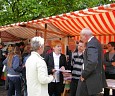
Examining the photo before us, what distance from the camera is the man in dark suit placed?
4648 mm

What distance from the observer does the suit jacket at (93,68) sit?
183 inches

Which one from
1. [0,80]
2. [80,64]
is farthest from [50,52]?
[0,80]

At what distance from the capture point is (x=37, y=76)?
434cm

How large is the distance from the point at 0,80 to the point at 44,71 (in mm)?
7606

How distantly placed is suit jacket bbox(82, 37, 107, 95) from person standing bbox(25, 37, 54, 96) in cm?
70

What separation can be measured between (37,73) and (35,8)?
37.3 ft

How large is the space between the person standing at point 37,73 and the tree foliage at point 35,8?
11.0 m

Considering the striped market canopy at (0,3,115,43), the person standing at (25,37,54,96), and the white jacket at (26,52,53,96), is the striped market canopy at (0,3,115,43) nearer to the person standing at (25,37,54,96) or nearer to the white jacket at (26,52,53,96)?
the person standing at (25,37,54,96)

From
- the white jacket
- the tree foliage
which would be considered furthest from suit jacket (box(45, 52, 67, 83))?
the tree foliage

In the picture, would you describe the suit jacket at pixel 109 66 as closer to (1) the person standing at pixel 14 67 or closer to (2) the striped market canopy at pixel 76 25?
(2) the striped market canopy at pixel 76 25

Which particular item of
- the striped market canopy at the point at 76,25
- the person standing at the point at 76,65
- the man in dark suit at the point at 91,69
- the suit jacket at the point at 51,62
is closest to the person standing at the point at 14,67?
the suit jacket at the point at 51,62

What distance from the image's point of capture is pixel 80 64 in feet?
20.2

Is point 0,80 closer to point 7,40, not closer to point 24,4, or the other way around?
point 7,40

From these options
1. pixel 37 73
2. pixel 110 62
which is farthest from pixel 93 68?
pixel 110 62
